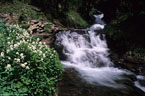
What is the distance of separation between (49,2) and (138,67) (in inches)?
535

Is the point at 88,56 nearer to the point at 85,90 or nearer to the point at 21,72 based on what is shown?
the point at 85,90

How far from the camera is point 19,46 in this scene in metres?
3.39

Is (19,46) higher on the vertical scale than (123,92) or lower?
higher

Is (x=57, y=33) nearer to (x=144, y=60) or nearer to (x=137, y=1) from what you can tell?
(x=144, y=60)

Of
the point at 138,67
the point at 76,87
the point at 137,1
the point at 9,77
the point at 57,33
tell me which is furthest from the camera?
the point at 137,1

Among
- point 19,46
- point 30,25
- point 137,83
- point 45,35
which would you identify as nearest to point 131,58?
point 137,83

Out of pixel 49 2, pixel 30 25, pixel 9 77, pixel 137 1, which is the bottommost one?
pixel 9 77

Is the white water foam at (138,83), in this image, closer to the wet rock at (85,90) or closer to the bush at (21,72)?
the wet rock at (85,90)

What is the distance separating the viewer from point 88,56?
10.6m

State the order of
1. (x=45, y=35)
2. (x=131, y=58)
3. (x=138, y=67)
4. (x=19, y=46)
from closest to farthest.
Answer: (x=19, y=46)
(x=138, y=67)
(x=131, y=58)
(x=45, y=35)

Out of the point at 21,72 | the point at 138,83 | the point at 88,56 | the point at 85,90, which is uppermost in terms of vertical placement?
the point at 21,72

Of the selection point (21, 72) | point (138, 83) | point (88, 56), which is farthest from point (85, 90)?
point (88, 56)

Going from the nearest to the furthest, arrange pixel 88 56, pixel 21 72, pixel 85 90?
pixel 21 72 → pixel 85 90 → pixel 88 56

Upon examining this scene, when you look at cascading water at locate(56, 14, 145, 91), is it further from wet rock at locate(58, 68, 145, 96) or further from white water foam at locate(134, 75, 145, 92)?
wet rock at locate(58, 68, 145, 96)
